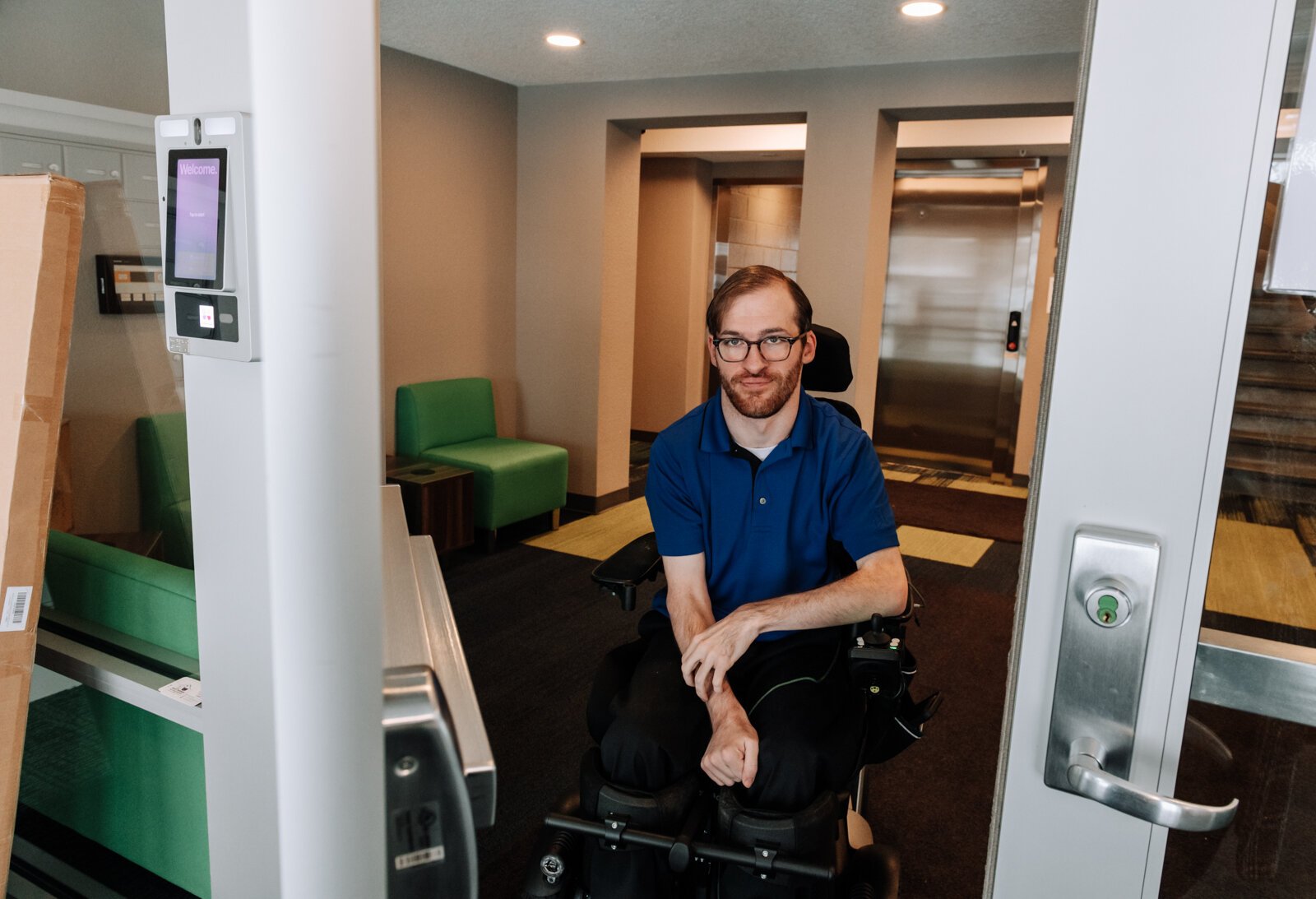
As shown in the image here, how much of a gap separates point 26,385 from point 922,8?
137 inches

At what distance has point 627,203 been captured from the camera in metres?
5.50

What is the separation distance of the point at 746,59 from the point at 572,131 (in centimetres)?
124

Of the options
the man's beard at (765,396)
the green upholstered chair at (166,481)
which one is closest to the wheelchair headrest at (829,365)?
the man's beard at (765,396)

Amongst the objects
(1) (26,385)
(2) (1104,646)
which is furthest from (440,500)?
(2) (1104,646)

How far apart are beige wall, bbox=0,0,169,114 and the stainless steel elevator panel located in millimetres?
5719

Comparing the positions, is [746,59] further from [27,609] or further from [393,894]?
[393,894]

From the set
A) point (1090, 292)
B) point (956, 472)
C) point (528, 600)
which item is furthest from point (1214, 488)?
point (956, 472)

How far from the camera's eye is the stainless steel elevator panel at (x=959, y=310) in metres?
6.66

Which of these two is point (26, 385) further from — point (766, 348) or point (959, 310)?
point (959, 310)

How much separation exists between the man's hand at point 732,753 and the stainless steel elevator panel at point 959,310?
556 centimetres

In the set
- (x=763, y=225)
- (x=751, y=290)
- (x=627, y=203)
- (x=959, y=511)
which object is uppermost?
(x=763, y=225)

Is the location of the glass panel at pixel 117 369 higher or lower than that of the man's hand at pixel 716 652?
higher

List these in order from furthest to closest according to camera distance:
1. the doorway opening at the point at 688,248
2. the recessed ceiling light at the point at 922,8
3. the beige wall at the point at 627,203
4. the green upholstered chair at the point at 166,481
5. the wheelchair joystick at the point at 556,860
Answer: the doorway opening at the point at 688,248 < the beige wall at the point at 627,203 < the recessed ceiling light at the point at 922,8 < the wheelchair joystick at the point at 556,860 < the green upholstered chair at the point at 166,481

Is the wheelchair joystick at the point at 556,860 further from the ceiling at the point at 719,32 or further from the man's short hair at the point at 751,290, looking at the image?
the ceiling at the point at 719,32
